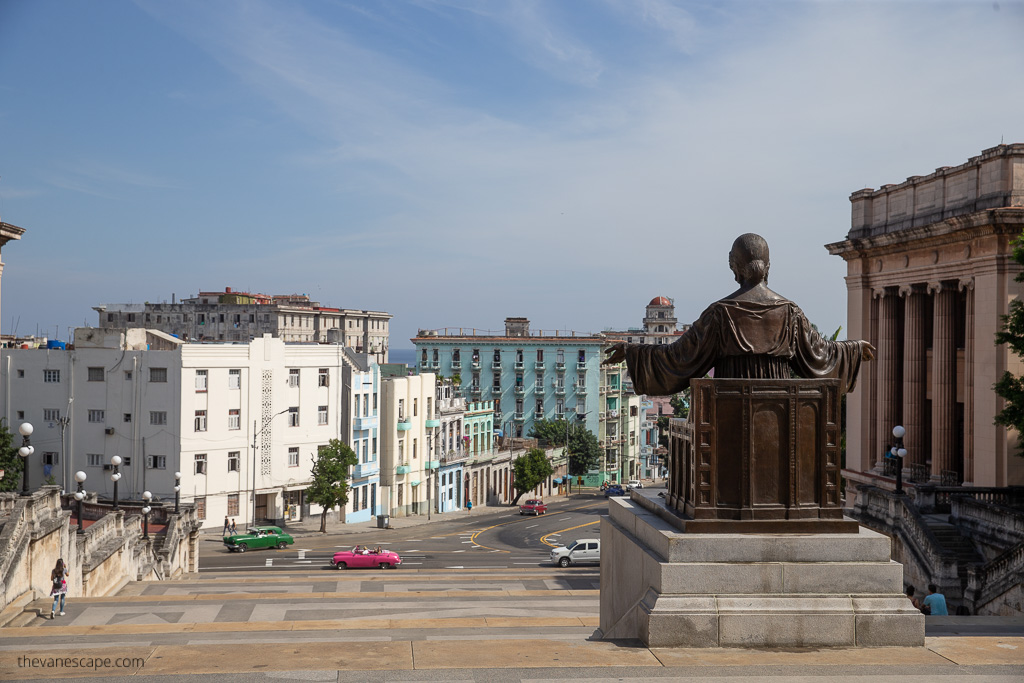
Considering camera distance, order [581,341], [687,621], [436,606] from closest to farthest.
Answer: [687,621]
[436,606]
[581,341]

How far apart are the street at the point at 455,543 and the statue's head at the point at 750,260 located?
1439 inches

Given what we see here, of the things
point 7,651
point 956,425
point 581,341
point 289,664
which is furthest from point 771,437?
point 581,341

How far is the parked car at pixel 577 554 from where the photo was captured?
1902 inches

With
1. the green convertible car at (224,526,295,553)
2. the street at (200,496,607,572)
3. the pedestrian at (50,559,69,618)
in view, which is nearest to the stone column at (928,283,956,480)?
the street at (200,496,607,572)

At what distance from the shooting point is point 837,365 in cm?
1267

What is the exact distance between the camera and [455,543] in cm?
6322

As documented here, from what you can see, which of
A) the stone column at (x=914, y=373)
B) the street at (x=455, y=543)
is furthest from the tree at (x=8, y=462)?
the stone column at (x=914, y=373)

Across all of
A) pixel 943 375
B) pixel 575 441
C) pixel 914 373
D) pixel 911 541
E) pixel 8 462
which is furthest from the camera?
pixel 575 441

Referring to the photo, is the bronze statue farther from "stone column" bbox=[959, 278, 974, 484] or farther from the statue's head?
"stone column" bbox=[959, 278, 974, 484]

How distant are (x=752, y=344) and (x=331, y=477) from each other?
186 ft

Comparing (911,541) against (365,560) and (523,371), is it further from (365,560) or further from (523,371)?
(523,371)

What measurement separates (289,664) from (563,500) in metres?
90.7

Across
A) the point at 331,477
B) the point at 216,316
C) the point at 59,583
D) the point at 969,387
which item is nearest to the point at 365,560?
the point at 331,477

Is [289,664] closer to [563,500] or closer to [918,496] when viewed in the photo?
[918,496]
